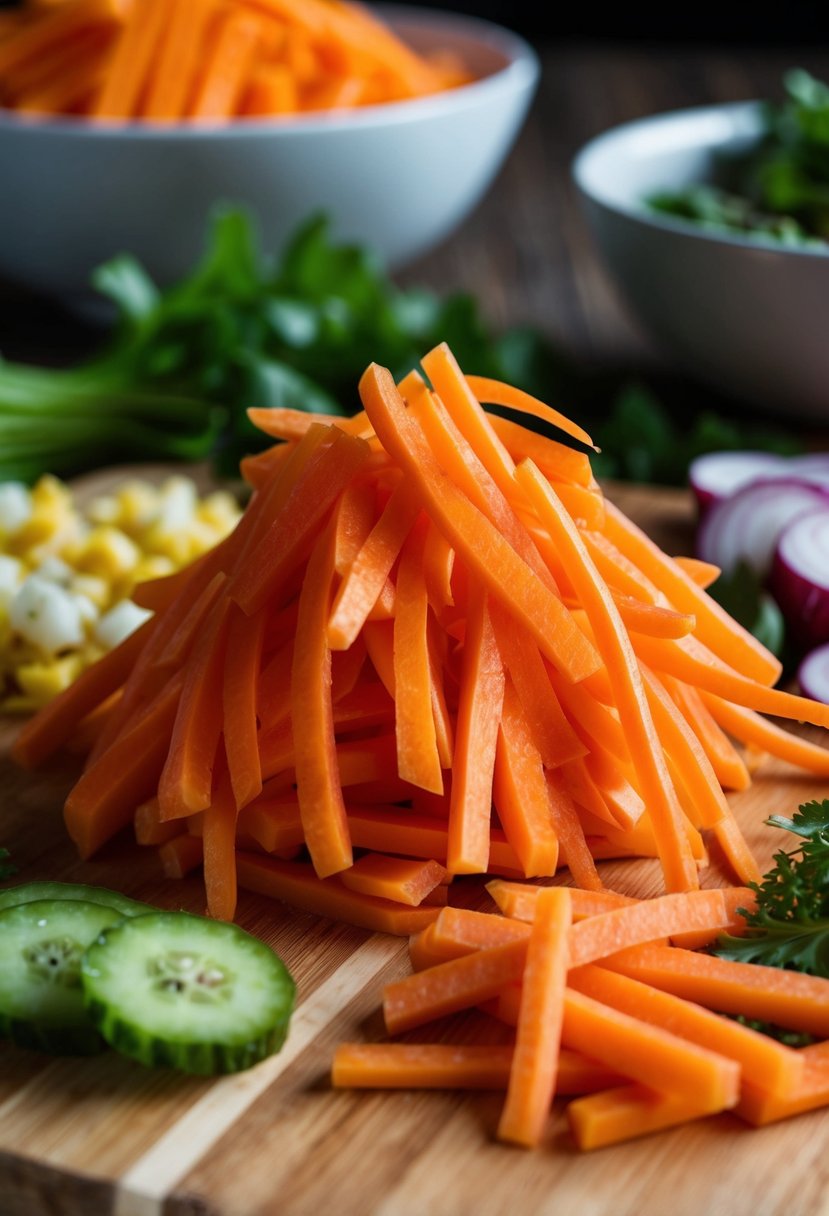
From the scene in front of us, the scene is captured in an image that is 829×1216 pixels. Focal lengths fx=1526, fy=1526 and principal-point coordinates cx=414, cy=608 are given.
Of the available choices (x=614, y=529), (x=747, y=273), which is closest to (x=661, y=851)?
(x=614, y=529)

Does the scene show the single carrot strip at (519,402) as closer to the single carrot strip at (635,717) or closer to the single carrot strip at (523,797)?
the single carrot strip at (635,717)

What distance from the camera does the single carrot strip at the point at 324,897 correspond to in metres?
2.23

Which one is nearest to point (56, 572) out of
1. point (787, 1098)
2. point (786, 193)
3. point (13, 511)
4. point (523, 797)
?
point (13, 511)

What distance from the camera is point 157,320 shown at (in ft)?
13.9

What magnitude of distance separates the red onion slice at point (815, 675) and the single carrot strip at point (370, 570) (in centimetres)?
93

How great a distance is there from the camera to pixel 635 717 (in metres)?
2.25

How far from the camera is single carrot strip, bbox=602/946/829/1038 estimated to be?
6.43 ft

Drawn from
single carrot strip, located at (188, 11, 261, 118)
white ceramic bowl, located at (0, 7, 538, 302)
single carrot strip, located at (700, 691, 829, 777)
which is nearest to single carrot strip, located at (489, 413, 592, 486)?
single carrot strip, located at (700, 691, 829, 777)

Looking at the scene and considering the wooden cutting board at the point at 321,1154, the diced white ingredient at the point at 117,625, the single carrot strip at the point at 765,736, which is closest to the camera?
the wooden cutting board at the point at 321,1154

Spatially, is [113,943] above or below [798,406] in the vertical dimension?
above

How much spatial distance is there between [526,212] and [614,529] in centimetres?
422

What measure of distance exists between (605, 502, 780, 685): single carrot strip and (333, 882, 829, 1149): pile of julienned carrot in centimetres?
56

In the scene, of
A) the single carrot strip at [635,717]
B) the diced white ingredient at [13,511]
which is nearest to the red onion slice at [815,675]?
the single carrot strip at [635,717]

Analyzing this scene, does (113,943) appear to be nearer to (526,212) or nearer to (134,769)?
(134,769)
